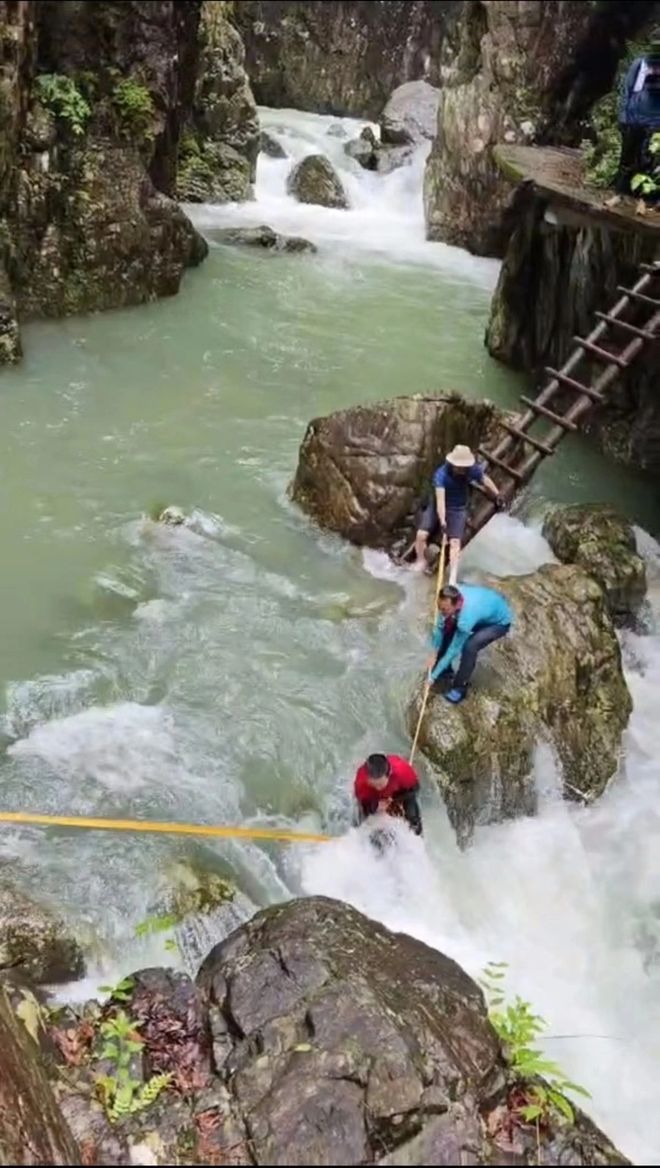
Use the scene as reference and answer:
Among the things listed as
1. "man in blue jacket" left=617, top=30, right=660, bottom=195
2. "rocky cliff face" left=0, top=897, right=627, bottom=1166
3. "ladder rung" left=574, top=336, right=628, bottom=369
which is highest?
"man in blue jacket" left=617, top=30, right=660, bottom=195

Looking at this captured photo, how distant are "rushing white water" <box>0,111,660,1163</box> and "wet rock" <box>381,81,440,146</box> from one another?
16.0 metres

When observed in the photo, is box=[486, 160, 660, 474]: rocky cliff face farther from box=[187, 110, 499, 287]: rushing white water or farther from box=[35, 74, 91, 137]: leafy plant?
box=[35, 74, 91, 137]: leafy plant

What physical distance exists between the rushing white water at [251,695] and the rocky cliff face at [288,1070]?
3.57 feet

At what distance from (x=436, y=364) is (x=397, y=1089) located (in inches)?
479

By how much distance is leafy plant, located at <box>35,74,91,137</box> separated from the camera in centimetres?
1384

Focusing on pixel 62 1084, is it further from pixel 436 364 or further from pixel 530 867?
pixel 436 364

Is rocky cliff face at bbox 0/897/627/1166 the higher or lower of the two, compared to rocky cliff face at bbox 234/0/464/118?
lower

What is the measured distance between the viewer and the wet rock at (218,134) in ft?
75.3

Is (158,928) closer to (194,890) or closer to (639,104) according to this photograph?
(194,890)

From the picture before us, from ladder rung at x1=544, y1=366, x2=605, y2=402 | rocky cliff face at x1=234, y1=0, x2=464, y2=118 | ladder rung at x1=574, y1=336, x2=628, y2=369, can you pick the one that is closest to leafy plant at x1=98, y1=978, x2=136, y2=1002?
ladder rung at x1=544, y1=366, x2=605, y2=402

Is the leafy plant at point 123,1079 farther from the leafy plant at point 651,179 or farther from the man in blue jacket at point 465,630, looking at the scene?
the leafy plant at point 651,179

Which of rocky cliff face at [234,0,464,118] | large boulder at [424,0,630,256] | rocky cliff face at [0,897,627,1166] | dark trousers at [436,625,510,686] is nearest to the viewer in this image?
rocky cliff face at [0,897,627,1166]

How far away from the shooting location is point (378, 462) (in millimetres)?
9719

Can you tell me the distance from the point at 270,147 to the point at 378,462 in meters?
19.4
